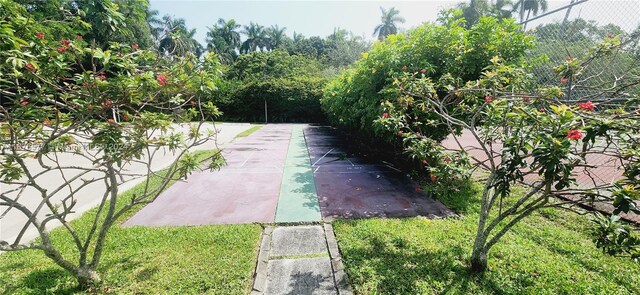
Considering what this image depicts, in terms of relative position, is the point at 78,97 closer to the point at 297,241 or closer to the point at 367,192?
the point at 297,241

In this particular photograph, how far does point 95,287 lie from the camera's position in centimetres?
290

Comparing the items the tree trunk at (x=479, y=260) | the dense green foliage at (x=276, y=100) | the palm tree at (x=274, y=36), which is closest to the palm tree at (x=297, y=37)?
the palm tree at (x=274, y=36)

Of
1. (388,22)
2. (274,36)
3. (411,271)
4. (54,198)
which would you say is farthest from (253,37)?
(411,271)

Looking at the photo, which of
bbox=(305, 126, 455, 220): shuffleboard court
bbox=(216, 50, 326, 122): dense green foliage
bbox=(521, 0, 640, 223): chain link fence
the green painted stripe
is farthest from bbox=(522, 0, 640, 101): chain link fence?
bbox=(216, 50, 326, 122): dense green foliage

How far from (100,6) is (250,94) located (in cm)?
2693

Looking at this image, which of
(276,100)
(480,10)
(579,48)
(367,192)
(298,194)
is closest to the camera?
(579,48)

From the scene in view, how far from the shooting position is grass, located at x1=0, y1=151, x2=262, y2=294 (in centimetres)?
292

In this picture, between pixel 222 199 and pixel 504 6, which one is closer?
pixel 222 199

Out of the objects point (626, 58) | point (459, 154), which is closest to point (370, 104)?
point (459, 154)

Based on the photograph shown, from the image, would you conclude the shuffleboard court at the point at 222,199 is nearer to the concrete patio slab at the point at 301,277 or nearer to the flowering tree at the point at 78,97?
the concrete patio slab at the point at 301,277

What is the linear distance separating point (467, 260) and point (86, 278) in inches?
171

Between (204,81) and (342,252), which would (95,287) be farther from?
(342,252)

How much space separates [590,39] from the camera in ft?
13.6

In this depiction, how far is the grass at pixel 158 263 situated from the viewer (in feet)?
9.59
